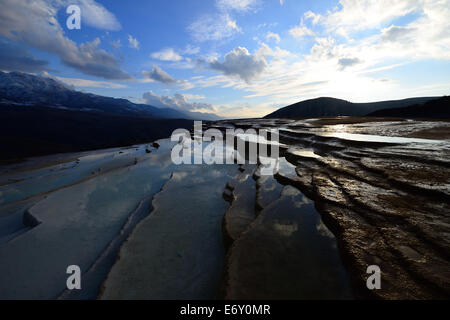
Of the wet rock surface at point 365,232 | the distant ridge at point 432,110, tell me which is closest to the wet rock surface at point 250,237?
the wet rock surface at point 365,232

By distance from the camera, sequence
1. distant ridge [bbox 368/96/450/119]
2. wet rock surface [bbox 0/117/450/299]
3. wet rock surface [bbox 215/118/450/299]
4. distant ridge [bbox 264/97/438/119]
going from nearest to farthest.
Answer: wet rock surface [bbox 215/118/450/299] < wet rock surface [bbox 0/117/450/299] < distant ridge [bbox 368/96/450/119] < distant ridge [bbox 264/97/438/119]

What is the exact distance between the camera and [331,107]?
72.6 m

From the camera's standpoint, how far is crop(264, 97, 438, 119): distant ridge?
222 feet

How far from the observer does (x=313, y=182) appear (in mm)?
4539

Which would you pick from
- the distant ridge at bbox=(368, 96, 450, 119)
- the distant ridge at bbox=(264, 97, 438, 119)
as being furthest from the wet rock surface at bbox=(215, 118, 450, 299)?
the distant ridge at bbox=(264, 97, 438, 119)

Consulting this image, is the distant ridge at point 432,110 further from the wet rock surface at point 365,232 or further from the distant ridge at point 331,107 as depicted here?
the distant ridge at point 331,107

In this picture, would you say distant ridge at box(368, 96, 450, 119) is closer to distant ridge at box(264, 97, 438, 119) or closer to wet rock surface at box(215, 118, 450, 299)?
wet rock surface at box(215, 118, 450, 299)

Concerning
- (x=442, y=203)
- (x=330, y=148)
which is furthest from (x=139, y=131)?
(x=442, y=203)

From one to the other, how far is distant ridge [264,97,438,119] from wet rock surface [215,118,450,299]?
68.3 metres

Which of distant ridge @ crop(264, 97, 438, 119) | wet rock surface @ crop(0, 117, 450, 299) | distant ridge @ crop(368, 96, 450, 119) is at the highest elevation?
distant ridge @ crop(264, 97, 438, 119)

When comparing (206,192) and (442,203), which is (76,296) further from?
(442,203)
